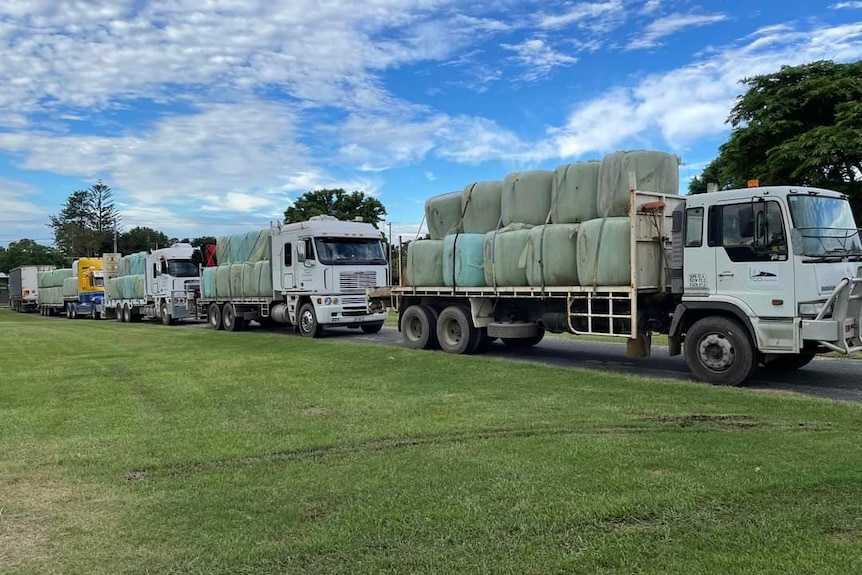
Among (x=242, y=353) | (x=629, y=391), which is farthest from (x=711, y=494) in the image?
(x=242, y=353)

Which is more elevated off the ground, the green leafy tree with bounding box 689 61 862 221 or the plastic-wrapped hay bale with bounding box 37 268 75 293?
the green leafy tree with bounding box 689 61 862 221

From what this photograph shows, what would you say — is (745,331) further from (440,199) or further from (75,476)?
(75,476)

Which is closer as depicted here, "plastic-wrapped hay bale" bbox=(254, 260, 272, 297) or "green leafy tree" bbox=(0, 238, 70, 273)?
"plastic-wrapped hay bale" bbox=(254, 260, 272, 297)

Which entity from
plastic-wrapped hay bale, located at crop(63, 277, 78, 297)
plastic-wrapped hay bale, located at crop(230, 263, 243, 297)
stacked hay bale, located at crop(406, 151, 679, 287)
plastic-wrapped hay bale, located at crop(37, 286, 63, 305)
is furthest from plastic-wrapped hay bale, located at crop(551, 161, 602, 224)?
plastic-wrapped hay bale, located at crop(37, 286, 63, 305)

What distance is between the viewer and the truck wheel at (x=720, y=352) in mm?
9516

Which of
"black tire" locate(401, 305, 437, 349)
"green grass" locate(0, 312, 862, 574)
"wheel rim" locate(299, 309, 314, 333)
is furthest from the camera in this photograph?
"wheel rim" locate(299, 309, 314, 333)

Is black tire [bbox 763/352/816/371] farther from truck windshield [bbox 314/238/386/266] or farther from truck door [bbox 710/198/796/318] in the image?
truck windshield [bbox 314/238/386/266]

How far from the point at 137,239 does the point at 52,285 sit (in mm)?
55891

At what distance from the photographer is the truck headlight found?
8.89 meters

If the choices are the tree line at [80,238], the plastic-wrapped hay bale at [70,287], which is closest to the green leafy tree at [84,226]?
the tree line at [80,238]

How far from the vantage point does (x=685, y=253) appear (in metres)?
10.1

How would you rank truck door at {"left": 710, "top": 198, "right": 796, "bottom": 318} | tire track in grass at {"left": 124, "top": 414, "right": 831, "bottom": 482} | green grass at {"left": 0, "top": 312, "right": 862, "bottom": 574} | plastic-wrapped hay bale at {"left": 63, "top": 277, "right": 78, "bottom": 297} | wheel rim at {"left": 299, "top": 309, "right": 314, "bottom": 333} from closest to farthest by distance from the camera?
green grass at {"left": 0, "top": 312, "right": 862, "bottom": 574} < tire track in grass at {"left": 124, "top": 414, "right": 831, "bottom": 482} < truck door at {"left": 710, "top": 198, "right": 796, "bottom": 318} < wheel rim at {"left": 299, "top": 309, "right": 314, "bottom": 333} < plastic-wrapped hay bale at {"left": 63, "top": 277, "right": 78, "bottom": 297}

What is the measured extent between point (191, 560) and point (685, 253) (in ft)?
26.9

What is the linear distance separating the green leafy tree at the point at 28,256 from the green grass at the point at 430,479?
9054 centimetres
